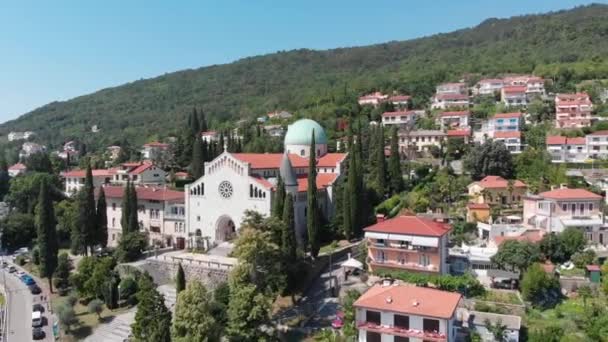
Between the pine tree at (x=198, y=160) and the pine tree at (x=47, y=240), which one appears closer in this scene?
the pine tree at (x=47, y=240)

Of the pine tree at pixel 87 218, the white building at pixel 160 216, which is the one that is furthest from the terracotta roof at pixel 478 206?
the pine tree at pixel 87 218

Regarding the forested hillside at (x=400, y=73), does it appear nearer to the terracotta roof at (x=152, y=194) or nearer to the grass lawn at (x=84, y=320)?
the terracotta roof at (x=152, y=194)

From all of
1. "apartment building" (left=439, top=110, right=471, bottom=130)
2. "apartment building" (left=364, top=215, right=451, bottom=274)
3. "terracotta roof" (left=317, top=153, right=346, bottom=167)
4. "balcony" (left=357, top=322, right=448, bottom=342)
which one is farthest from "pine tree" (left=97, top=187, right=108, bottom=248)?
"apartment building" (left=439, top=110, right=471, bottom=130)

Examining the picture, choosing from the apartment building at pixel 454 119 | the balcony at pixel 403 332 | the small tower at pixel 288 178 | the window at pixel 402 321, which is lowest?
the balcony at pixel 403 332

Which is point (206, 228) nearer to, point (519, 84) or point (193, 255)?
point (193, 255)

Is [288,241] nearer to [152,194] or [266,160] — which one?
[266,160]

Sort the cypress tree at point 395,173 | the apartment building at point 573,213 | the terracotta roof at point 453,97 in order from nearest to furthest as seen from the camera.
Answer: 1. the apartment building at point 573,213
2. the cypress tree at point 395,173
3. the terracotta roof at point 453,97

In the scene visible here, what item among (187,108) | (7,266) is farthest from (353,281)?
(187,108)

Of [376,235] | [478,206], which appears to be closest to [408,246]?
[376,235]
